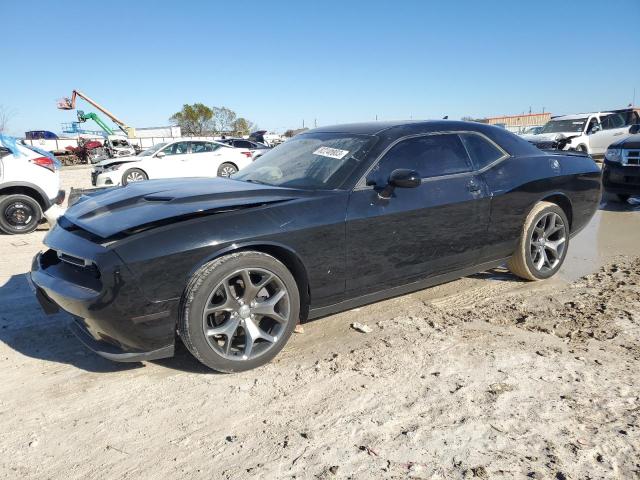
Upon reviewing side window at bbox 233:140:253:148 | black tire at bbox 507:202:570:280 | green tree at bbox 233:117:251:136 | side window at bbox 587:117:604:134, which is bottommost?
black tire at bbox 507:202:570:280

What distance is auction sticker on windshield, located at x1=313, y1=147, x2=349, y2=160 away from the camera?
11.8 feet

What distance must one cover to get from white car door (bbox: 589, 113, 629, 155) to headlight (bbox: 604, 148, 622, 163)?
8158 mm

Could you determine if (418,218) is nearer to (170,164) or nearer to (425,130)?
(425,130)

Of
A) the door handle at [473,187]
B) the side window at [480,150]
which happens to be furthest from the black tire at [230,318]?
the side window at [480,150]

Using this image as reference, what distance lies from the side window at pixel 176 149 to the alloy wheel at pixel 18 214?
6825mm

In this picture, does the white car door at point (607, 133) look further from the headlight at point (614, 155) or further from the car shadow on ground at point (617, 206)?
the headlight at point (614, 155)

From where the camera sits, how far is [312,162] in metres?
3.72

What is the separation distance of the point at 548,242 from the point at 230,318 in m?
3.27

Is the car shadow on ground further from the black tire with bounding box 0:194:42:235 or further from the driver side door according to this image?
the black tire with bounding box 0:194:42:235

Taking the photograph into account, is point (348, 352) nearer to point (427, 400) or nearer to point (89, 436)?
point (427, 400)

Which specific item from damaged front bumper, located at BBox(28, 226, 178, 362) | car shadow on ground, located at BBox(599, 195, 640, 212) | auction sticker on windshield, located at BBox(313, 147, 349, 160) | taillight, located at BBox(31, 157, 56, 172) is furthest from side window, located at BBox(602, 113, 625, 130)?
damaged front bumper, located at BBox(28, 226, 178, 362)

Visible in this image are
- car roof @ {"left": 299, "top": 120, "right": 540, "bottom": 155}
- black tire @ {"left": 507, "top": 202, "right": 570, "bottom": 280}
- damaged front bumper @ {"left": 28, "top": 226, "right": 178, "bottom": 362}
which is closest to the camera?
damaged front bumper @ {"left": 28, "top": 226, "right": 178, "bottom": 362}

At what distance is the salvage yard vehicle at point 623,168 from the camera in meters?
8.00

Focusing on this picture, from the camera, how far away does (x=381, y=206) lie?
3.39m
